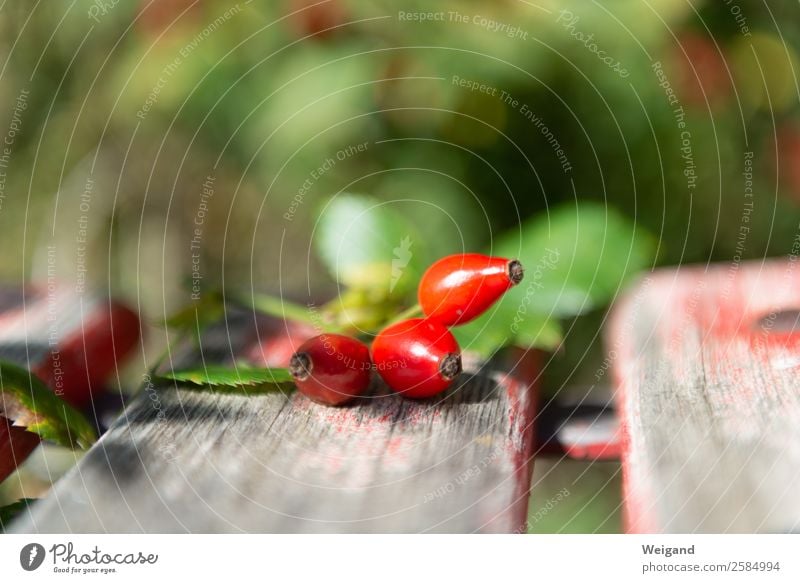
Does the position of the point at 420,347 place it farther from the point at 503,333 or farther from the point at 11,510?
the point at 11,510

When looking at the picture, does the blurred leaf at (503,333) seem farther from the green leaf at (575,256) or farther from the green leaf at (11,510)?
the green leaf at (11,510)

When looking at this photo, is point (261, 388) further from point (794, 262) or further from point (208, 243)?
point (794, 262)

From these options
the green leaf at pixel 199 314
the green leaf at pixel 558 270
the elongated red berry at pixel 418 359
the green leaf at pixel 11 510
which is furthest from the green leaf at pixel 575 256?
the green leaf at pixel 11 510

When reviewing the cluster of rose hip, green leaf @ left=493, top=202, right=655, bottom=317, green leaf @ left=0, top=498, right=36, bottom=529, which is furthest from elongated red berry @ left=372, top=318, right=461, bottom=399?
green leaf @ left=0, top=498, right=36, bottom=529

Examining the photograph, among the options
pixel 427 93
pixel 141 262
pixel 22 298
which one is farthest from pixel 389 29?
pixel 22 298

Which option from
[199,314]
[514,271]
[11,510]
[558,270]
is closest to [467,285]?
[514,271]

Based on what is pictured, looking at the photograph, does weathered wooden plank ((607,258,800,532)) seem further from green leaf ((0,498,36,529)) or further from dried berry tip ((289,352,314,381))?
green leaf ((0,498,36,529))
